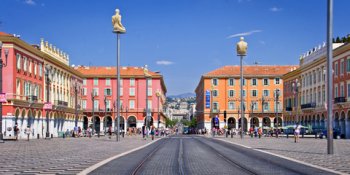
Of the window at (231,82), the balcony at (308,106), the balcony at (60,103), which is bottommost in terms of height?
the balcony at (308,106)

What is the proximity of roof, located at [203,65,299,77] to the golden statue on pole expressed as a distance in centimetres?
8295

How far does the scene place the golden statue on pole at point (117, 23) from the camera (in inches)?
1950

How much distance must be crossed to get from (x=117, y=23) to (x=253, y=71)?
8597cm

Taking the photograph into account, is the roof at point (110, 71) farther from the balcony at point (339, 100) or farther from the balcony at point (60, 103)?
the balcony at point (339, 100)

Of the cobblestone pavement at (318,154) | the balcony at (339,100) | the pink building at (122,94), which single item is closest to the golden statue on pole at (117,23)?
the cobblestone pavement at (318,154)

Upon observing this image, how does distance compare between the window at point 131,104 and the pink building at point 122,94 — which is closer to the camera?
the pink building at point 122,94

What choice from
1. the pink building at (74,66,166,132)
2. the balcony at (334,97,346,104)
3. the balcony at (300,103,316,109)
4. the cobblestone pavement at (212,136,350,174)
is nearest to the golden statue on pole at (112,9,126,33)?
the cobblestone pavement at (212,136,350,174)

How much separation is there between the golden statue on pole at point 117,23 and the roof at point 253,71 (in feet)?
272

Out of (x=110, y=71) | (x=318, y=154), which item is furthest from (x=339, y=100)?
(x=110, y=71)

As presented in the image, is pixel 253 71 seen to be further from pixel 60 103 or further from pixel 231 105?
pixel 60 103

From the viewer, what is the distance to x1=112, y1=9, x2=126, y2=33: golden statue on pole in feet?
163

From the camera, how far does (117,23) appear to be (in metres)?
49.6

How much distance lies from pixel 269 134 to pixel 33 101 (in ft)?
130

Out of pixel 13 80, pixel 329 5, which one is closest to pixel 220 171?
pixel 329 5
